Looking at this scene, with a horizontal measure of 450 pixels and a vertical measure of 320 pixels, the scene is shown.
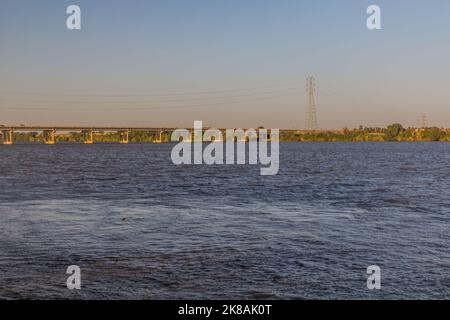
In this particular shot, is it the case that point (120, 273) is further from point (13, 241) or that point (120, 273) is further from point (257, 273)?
point (13, 241)

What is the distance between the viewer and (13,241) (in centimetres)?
2116

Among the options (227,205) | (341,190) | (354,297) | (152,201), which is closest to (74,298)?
(354,297)

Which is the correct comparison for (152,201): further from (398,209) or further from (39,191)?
(398,209)

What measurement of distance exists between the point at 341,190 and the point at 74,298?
113 ft

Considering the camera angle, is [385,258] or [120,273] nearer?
[120,273]

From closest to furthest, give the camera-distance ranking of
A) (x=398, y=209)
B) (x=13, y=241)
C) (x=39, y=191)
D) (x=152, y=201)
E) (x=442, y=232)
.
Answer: (x=13, y=241) → (x=442, y=232) → (x=398, y=209) → (x=152, y=201) → (x=39, y=191)

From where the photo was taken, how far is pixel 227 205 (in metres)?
34.0

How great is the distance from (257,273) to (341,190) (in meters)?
30.3
